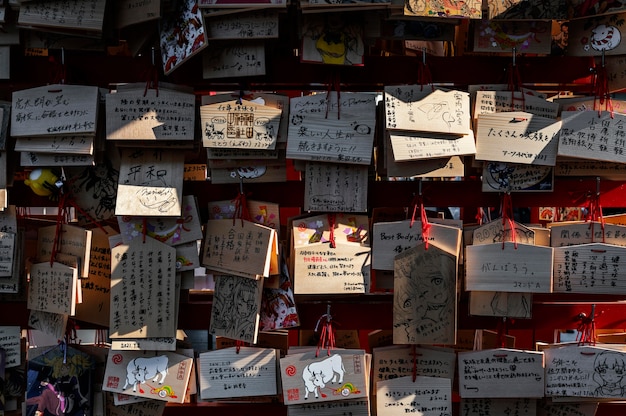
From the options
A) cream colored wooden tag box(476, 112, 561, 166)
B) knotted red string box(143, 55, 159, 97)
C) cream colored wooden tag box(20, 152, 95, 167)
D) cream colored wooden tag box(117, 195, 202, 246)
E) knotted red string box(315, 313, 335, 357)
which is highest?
knotted red string box(143, 55, 159, 97)

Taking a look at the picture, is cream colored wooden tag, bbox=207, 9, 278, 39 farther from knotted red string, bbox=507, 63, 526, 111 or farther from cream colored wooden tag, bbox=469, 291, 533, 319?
cream colored wooden tag, bbox=469, 291, 533, 319

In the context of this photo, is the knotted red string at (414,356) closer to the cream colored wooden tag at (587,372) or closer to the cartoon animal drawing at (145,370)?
the cream colored wooden tag at (587,372)

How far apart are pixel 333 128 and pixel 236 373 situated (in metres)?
0.95

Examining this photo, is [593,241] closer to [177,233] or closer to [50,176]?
[177,233]

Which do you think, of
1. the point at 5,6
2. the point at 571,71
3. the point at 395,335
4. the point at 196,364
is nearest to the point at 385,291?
the point at 395,335

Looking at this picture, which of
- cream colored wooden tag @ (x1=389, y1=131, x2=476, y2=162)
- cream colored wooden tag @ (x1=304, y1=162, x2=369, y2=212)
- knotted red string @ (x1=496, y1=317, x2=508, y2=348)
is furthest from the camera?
knotted red string @ (x1=496, y1=317, x2=508, y2=348)

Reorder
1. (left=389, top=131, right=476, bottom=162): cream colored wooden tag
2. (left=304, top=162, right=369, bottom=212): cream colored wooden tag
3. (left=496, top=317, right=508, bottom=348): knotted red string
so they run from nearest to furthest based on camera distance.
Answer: (left=389, top=131, right=476, bottom=162): cream colored wooden tag, (left=304, top=162, right=369, bottom=212): cream colored wooden tag, (left=496, top=317, right=508, bottom=348): knotted red string

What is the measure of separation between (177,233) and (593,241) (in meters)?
1.49

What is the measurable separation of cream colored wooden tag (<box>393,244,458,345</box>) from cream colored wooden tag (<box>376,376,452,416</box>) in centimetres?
17

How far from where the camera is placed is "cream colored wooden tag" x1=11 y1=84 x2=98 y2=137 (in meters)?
2.68

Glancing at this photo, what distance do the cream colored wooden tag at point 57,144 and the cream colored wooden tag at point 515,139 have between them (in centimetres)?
136

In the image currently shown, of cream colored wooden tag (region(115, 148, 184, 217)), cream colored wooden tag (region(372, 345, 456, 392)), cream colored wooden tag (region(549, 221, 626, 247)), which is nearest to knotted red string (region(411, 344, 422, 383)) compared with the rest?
cream colored wooden tag (region(372, 345, 456, 392))

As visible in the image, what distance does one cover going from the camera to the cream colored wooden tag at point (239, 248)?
8.94 ft

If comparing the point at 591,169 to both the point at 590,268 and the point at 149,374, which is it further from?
the point at 149,374
